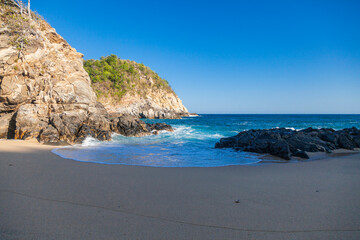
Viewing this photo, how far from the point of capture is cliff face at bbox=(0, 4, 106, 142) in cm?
1292

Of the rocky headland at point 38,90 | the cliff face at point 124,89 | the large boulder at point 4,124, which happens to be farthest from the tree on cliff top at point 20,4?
the cliff face at point 124,89

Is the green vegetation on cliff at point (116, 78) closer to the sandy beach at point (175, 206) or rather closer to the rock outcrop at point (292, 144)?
the rock outcrop at point (292, 144)

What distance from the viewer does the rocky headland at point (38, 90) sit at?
42.2ft

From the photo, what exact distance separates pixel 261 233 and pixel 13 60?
17.9 meters

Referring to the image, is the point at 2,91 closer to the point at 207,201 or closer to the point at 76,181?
the point at 76,181

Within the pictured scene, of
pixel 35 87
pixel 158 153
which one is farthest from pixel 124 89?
pixel 158 153

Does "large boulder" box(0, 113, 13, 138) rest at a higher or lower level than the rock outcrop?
higher

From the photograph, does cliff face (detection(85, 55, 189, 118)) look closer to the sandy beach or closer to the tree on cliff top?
the tree on cliff top

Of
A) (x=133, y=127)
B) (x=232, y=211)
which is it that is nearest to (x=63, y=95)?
(x=133, y=127)

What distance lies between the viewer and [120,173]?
197 inches

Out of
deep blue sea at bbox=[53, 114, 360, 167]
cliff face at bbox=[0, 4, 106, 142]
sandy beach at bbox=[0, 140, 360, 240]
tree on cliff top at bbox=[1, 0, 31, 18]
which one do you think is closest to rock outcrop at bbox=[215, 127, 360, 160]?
deep blue sea at bbox=[53, 114, 360, 167]

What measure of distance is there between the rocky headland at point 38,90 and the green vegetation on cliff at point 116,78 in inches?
1637

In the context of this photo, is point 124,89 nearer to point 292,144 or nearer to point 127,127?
point 127,127

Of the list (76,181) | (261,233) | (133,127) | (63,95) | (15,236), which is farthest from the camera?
(133,127)
